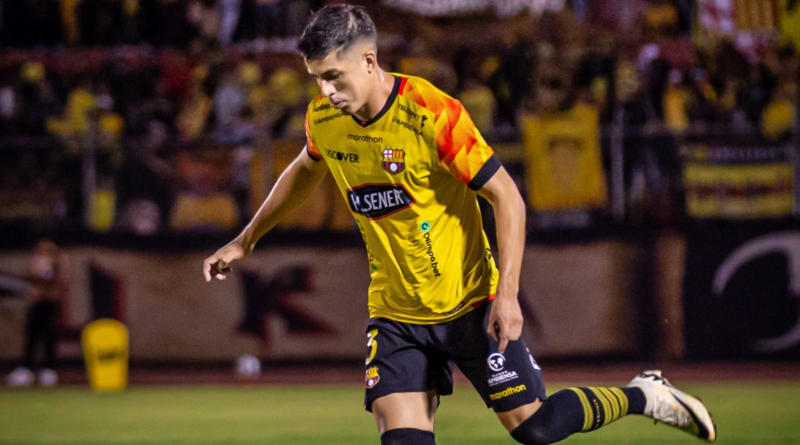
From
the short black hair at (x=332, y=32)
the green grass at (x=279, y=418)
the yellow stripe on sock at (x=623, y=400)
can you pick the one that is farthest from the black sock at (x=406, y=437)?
the green grass at (x=279, y=418)

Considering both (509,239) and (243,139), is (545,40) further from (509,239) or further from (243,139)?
(509,239)

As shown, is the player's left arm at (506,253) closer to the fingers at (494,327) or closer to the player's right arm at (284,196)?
the fingers at (494,327)

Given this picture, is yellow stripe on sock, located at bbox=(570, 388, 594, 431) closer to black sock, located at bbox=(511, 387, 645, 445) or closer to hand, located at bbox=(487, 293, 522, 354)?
black sock, located at bbox=(511, 387, 645, 445)

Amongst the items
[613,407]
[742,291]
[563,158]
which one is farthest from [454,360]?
[742,291]

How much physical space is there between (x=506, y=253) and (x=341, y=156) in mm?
979

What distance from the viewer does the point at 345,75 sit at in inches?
170

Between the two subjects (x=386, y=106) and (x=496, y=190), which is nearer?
(x=496, y=190)

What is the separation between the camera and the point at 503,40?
54.9 ft

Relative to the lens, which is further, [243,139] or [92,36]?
[92,36]

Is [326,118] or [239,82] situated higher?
[239,82]

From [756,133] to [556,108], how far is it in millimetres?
2509

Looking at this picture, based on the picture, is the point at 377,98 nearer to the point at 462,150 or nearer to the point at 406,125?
the point at 406,125

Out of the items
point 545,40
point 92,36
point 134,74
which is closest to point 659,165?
point 545,40

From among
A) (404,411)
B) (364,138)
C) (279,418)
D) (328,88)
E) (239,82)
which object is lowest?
(279,418)
